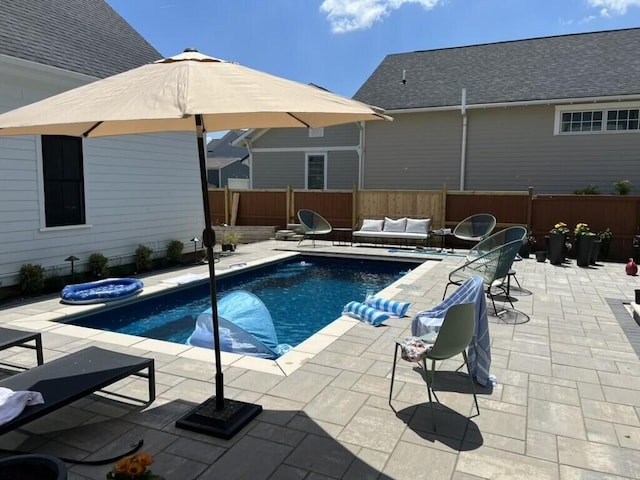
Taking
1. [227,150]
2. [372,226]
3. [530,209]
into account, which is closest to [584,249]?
[530,209]

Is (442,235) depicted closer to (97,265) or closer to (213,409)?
(97,265)

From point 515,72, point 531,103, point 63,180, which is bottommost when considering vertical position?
point 63,180

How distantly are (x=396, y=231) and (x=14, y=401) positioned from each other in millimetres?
11068

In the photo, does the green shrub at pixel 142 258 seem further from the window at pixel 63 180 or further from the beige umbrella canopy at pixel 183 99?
the beige umbrella canopy at pixel 183 99

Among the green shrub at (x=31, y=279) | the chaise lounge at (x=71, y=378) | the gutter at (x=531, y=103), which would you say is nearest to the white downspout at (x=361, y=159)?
the gutter at (x=531, y=103)

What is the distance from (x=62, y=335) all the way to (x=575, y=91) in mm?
13180

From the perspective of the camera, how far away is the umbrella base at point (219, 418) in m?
2.95

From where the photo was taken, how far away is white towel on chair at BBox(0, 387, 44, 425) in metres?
2.54

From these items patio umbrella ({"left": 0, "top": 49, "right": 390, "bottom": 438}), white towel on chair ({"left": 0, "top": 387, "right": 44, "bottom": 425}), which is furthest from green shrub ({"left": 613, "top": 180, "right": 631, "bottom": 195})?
white towel on chair ({"left": 0, "top": 387, "right": 44, "bottom": 425})

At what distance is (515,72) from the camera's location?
14141 mm

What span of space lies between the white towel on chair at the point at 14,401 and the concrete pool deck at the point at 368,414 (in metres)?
0.36

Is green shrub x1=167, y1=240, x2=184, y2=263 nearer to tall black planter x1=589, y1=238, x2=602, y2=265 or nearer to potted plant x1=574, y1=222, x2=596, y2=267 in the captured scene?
potted plant x1=574, y1=222, x2=596, y2=267

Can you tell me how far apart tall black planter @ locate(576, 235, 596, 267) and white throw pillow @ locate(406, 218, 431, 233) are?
148 inches

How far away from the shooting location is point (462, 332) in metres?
3.25
